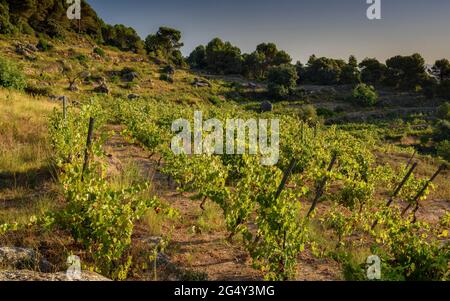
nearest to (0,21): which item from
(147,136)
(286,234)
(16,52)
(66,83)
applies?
(16,52)

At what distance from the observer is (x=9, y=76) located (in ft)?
61.0

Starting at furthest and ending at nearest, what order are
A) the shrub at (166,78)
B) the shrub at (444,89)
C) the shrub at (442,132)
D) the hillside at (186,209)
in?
the shrub at (444,89), the shrub at (166,78), the shrub at (442,132), the hillside at (186,209)

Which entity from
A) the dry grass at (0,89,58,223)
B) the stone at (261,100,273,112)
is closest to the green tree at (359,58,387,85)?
the stone at (261,100,273,112)

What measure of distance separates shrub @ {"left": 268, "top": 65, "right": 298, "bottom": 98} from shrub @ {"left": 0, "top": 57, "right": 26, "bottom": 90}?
31.7 metres

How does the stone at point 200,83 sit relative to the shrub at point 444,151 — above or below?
above

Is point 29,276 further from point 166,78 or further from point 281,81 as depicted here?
point 281,81

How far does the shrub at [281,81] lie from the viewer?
150 feet

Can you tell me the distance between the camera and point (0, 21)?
38.6 metres

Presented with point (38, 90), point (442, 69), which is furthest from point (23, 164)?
point (442, 69)

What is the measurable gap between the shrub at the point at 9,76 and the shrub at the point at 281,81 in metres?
31.7

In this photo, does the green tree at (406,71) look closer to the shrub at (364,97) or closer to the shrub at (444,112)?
the shrub at (364,97)

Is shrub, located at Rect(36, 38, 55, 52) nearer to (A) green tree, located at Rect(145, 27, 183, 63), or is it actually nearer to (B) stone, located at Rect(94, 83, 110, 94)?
(B) stone, located at Rect(94, 83, 110, 94)

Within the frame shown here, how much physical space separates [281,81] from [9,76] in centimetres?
3510

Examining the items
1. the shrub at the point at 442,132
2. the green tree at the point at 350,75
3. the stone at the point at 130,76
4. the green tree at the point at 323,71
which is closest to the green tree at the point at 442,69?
the green tree at the point at 350,75
